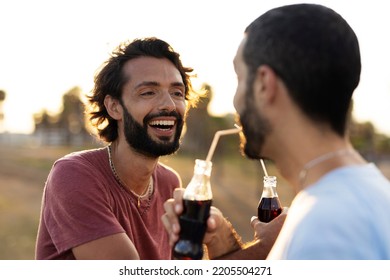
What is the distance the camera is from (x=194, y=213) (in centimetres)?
257

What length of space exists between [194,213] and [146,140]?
1594mm

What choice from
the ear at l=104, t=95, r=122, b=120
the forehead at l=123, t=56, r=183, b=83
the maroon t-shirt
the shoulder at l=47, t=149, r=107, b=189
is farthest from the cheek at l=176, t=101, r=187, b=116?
the shoulder at l=47, t=149, r=107, b=189

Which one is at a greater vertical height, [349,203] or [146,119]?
[349,203]

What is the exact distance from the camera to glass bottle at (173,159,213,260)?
2557 mm

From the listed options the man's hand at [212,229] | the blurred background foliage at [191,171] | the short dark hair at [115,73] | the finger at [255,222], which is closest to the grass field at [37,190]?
the blurred background foliage at [191,171]

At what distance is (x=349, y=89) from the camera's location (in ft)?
7.02

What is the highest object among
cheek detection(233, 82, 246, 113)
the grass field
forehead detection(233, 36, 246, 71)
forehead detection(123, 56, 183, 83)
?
forehead detection(233, 36, 246, 71)

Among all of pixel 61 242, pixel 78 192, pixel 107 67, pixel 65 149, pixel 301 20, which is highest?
pixel 301 20

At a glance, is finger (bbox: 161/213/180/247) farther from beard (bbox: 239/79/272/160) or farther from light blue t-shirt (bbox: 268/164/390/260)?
light blue t-shirt (bbox: 268/164/390/260)

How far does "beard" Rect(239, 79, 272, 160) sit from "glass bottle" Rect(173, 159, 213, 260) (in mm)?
275

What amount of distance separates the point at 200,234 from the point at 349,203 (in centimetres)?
94

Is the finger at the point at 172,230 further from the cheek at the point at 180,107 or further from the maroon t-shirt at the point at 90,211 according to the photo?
the cheek at the point at 180,107

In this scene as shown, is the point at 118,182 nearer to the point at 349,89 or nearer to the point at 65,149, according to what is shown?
the point at 349,89

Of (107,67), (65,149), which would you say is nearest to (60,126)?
(65,149)
